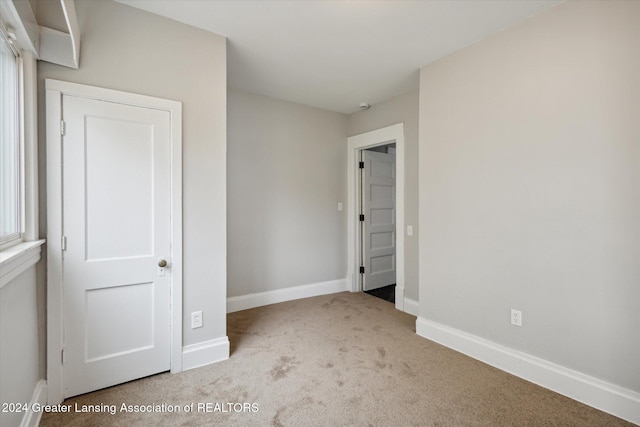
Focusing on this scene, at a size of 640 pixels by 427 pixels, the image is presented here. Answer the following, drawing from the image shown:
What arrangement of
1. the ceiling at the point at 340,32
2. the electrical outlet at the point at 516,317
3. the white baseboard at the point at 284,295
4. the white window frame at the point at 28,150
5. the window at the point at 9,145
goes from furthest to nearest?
the white baseboard at the point at 284,295
the electrical outlet at the point at 516,317
the ceiling at the point at 340,32
the white window frame at the point at 28,150
the window at the point at 9,145

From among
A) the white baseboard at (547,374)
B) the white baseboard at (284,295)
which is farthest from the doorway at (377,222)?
the white baseboard at (547,374)

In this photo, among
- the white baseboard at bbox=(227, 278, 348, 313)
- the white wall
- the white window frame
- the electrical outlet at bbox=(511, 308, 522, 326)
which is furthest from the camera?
the white baseboard at bbox=(227, 278, 348, 313)

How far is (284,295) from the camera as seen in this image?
396cm

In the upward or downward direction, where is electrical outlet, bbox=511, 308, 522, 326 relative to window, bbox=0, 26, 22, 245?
downward

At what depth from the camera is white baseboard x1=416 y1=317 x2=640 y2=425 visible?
1.79m

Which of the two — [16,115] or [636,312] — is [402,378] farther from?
[16,115]

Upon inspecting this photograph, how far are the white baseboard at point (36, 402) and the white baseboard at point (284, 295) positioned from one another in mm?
1803

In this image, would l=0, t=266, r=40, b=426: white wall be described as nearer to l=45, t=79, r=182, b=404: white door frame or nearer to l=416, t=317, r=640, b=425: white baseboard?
l=45, t=79, r=182, b=404: white door frame

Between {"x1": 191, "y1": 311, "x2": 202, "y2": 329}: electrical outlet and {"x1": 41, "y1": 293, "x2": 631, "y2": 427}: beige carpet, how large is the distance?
328 millimetres

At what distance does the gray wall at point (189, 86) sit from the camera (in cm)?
200

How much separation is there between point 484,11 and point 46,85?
9.66 feet

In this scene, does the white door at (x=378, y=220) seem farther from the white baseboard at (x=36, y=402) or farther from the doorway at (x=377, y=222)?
the white baseboard at (x=36, y=402)

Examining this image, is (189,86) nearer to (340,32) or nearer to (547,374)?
(340,32)

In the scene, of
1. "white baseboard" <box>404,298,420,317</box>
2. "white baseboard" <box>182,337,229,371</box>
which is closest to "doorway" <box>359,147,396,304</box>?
"white baseboard" <box>404,298,420,317</box>
